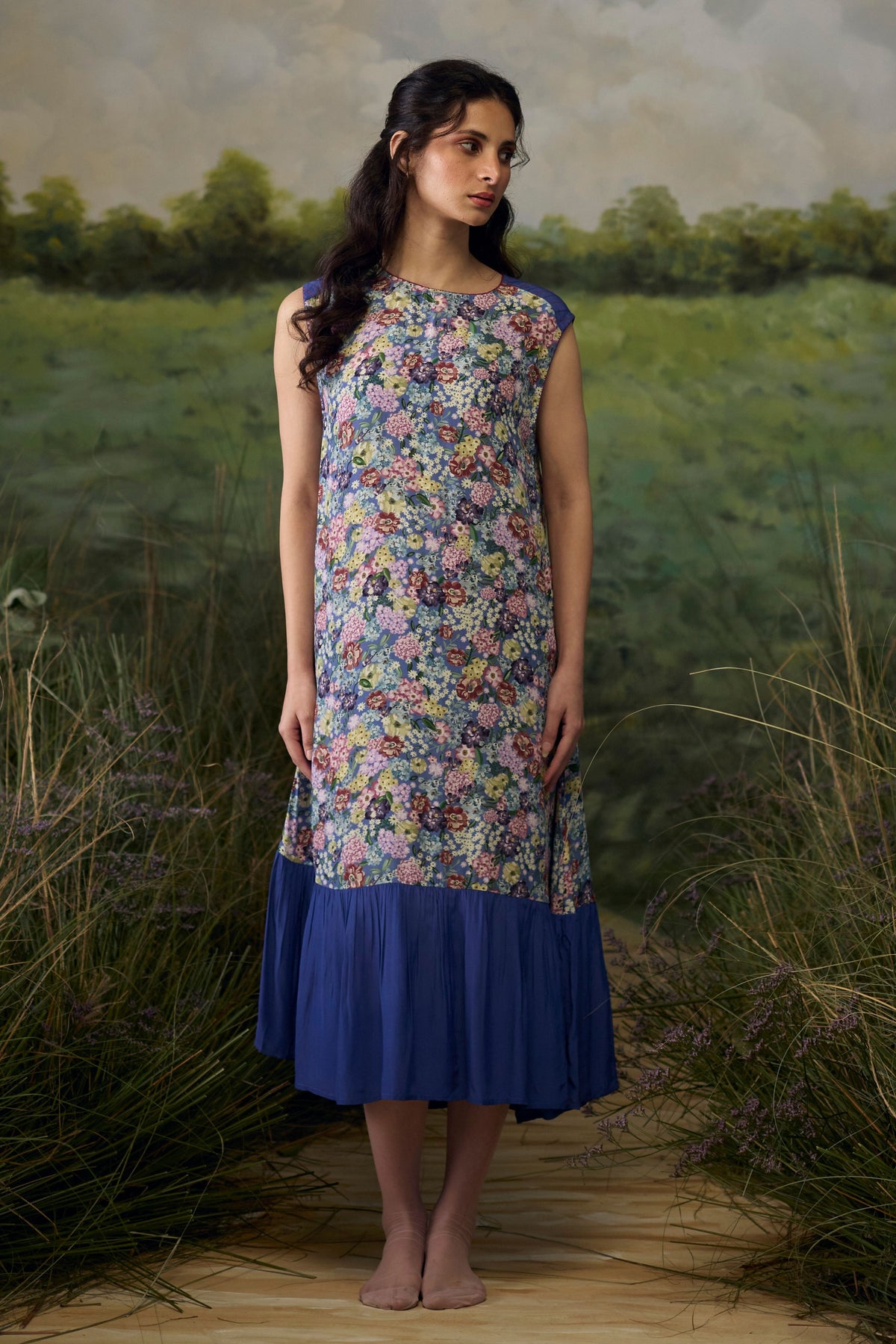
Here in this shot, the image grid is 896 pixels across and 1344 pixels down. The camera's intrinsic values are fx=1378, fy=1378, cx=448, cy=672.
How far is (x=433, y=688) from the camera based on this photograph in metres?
1.91

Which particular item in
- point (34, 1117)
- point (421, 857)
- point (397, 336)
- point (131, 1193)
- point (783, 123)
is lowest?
point (131, 1193)

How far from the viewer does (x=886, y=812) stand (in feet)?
8.80

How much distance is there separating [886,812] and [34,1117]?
65.4 inches

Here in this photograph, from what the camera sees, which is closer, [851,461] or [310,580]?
[310,580]

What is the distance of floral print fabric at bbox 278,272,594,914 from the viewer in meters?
1.89

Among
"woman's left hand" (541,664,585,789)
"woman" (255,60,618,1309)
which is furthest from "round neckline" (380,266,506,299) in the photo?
"woman's left hand" (541,664,585,789)

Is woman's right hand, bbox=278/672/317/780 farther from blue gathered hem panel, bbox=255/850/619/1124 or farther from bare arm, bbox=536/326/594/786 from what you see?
bare arm, bbox=536/326/594/786

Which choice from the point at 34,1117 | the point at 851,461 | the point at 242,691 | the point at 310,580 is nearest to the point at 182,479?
the point at 242,691

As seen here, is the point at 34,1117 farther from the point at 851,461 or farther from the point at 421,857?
the point at 851,461

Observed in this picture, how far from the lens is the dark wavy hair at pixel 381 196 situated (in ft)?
6.50

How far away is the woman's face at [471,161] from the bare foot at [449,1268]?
1.44 metres

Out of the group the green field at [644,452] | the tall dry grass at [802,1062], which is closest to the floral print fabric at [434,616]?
the tall dry grass at [802,1062]

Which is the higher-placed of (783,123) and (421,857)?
(783,123)

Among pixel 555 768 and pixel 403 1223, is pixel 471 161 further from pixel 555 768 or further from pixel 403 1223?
pixel 403 1223
